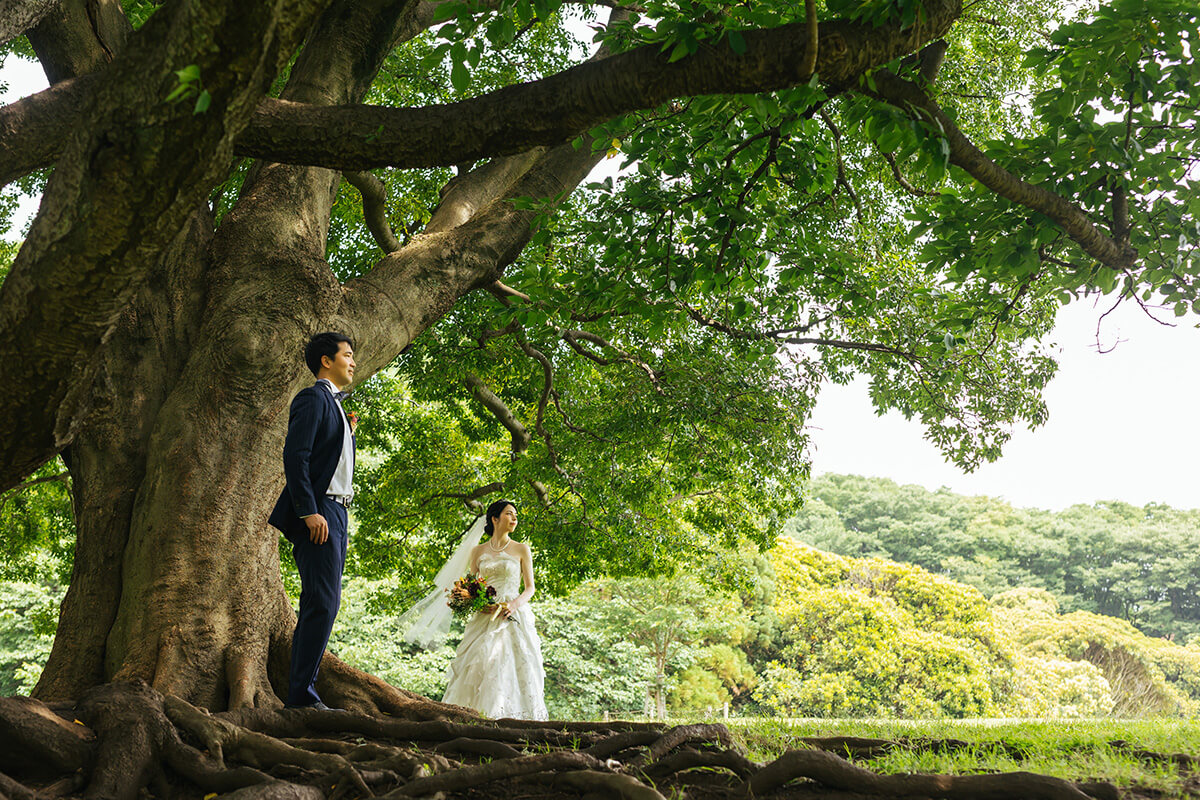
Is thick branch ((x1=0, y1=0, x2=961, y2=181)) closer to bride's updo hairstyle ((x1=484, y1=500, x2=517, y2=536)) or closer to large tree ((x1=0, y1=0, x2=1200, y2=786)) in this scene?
large tree ((x1=0, y1=0, x2=1200, y2=786))

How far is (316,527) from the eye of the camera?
448 cm

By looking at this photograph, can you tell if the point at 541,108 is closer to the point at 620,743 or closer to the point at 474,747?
the point at 620,743

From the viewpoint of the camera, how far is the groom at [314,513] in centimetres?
450

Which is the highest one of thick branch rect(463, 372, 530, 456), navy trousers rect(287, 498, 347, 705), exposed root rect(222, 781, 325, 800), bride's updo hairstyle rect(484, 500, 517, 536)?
thick branch rect(463, 372, 530, 456)

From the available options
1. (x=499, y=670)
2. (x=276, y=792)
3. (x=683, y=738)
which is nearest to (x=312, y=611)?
(x=276, y=792)

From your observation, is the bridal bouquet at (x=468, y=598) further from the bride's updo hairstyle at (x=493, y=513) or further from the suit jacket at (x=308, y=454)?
the suit jacket at (x=308, y=454)

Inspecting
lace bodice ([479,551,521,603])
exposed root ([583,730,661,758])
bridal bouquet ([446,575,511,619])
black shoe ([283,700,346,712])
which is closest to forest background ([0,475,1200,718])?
lace bodice ([479,551,521,603])

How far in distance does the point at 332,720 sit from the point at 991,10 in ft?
38.4

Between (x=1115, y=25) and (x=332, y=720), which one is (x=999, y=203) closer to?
(x=1115, y=25)

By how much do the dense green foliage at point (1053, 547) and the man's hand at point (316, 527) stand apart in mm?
44686

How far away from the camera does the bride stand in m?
7.58

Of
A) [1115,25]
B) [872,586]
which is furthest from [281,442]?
[872,586]

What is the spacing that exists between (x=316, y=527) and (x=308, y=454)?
0.43 meters

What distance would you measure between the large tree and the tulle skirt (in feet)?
8.95
